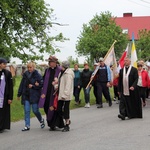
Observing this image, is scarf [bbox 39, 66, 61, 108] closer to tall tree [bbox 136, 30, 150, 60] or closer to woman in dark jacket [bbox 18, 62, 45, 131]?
woman in dark jacket [bbox 18, 62, 45, 131]

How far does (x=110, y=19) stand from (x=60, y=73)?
50.3 m

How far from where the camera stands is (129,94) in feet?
38.8

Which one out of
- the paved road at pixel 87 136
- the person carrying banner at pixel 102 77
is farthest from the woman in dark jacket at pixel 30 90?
the person carrying banner at pixel 102 77

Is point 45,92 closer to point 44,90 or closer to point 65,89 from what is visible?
point 44,90

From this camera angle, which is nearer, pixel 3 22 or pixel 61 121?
pixel 61 121

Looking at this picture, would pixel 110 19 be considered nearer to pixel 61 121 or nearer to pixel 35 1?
pixel 35 1

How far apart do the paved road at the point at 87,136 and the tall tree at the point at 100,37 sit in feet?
147

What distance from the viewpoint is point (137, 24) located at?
260 ft

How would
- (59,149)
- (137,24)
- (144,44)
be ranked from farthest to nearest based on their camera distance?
1. (137,24)
2. (144,44)
3. (59,149)

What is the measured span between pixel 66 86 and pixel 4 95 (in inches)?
62.5

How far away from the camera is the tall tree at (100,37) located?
56500 millimetres

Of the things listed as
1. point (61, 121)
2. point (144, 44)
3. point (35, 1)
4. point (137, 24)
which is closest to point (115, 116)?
point (61, 121)

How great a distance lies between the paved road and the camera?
310 inches

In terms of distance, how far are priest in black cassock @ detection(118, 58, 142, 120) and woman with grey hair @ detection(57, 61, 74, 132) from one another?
2469mm
